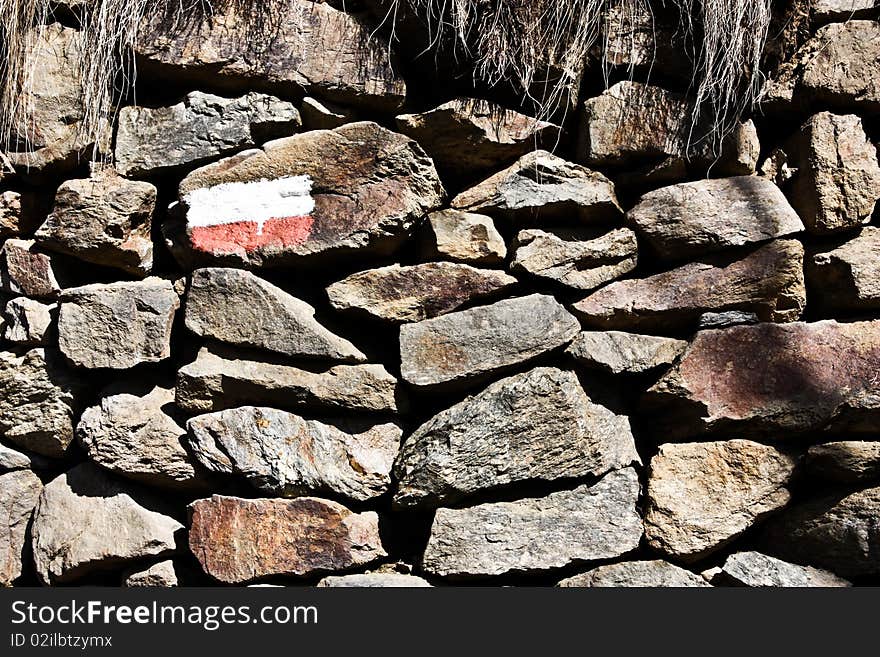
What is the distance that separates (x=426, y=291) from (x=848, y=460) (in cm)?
102

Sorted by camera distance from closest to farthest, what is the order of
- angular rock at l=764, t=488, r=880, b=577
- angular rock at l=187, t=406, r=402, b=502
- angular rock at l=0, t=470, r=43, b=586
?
angular rock at l=764, t=488, r=880, b=577
angular rock at l=187, t=406, r=402, b=502
angular rock at l=0, t=470, r=43, b=586

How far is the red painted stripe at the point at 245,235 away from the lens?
1980 mm

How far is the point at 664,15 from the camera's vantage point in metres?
2.04

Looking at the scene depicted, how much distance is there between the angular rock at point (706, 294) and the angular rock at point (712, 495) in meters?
0.32

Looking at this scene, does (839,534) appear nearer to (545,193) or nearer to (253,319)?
(545,193)

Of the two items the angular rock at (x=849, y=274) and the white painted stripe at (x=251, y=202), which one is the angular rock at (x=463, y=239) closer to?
the white painted stripe at (x=251, y=202)

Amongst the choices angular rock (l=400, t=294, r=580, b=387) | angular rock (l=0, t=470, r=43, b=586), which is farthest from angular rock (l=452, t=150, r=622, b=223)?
angular rock (l=0, t=470, r=43, b=586)

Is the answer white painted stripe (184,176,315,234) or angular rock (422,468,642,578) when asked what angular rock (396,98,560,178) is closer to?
white painted stripe (184,176,315,234)

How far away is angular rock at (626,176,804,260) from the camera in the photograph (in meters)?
1.93

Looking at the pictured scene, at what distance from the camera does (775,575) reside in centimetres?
182

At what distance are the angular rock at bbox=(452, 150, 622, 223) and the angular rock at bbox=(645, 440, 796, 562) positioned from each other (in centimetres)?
64

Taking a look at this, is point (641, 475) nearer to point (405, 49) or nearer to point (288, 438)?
point (288, 438)

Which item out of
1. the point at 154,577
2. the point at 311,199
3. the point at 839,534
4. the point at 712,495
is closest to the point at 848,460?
the point at 839,534

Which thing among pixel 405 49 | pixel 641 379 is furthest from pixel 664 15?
pixel 641 379
